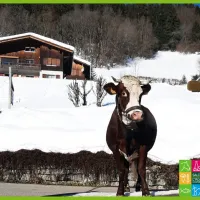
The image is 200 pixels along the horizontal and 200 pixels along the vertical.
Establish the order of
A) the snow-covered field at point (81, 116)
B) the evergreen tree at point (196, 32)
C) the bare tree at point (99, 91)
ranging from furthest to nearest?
the bare tree at point (99, 91)
the evergreen tree at point (196, 32)
the snow-covered field at point (81, 116)

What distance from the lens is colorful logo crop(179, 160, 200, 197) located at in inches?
151

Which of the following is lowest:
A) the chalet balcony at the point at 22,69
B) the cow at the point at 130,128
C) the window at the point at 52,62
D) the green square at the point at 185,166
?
the green square at the point at 185,166

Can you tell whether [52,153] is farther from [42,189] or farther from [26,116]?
[26,116]

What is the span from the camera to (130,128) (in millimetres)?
3297

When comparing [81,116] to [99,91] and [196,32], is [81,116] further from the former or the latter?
[196,32]

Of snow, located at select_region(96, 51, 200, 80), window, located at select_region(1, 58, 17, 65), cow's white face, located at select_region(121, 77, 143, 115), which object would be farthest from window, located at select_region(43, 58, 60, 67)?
cow's white face, located at select_region(121, 77, 143, 115)

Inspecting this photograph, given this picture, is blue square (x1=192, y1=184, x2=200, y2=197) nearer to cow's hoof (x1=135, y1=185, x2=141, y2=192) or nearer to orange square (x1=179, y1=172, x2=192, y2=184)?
orange square (x1=179, y1=172, x2=192, y2=184)

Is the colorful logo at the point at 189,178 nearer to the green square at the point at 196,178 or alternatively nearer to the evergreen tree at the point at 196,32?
the green square at the point at 196,178

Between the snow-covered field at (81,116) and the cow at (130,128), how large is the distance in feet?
6.97

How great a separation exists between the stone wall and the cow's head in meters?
1.86

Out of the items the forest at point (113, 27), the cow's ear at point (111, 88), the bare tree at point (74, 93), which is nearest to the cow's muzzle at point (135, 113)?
the cow's ear at point (111, 88)

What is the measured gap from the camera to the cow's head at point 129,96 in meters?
3.18

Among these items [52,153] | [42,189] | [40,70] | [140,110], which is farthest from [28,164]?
[140,110]

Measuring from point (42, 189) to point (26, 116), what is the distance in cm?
217
